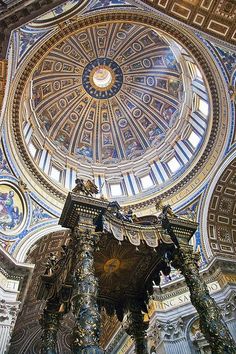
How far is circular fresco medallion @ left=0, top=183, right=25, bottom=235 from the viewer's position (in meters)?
12.8

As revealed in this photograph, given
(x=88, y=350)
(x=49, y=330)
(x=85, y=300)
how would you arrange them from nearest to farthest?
(x=88, y=350) → (x=85, y=300) → (x=49, y=330)

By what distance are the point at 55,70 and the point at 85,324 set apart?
17.0 m

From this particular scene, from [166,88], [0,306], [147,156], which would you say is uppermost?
[166,88]

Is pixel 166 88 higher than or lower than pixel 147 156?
higher

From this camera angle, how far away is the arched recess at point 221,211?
46.2ft

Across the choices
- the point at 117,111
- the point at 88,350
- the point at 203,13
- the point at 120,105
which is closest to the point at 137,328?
the point at 88,350

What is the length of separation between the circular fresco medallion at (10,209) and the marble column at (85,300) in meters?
6.64

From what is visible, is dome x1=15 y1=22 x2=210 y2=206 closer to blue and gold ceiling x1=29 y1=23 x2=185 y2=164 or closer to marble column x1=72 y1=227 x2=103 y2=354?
blue and gold ceiling x1=29 y1=23 x2=185 y2=164

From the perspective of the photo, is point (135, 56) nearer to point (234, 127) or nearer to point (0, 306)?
point (234, 127)

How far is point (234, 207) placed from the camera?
1453cm

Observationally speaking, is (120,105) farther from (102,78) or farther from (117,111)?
(102,78)

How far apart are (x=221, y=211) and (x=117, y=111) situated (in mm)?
10110

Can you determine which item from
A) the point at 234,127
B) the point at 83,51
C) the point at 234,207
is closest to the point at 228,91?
the point at 234,127

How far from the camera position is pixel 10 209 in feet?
43.5
